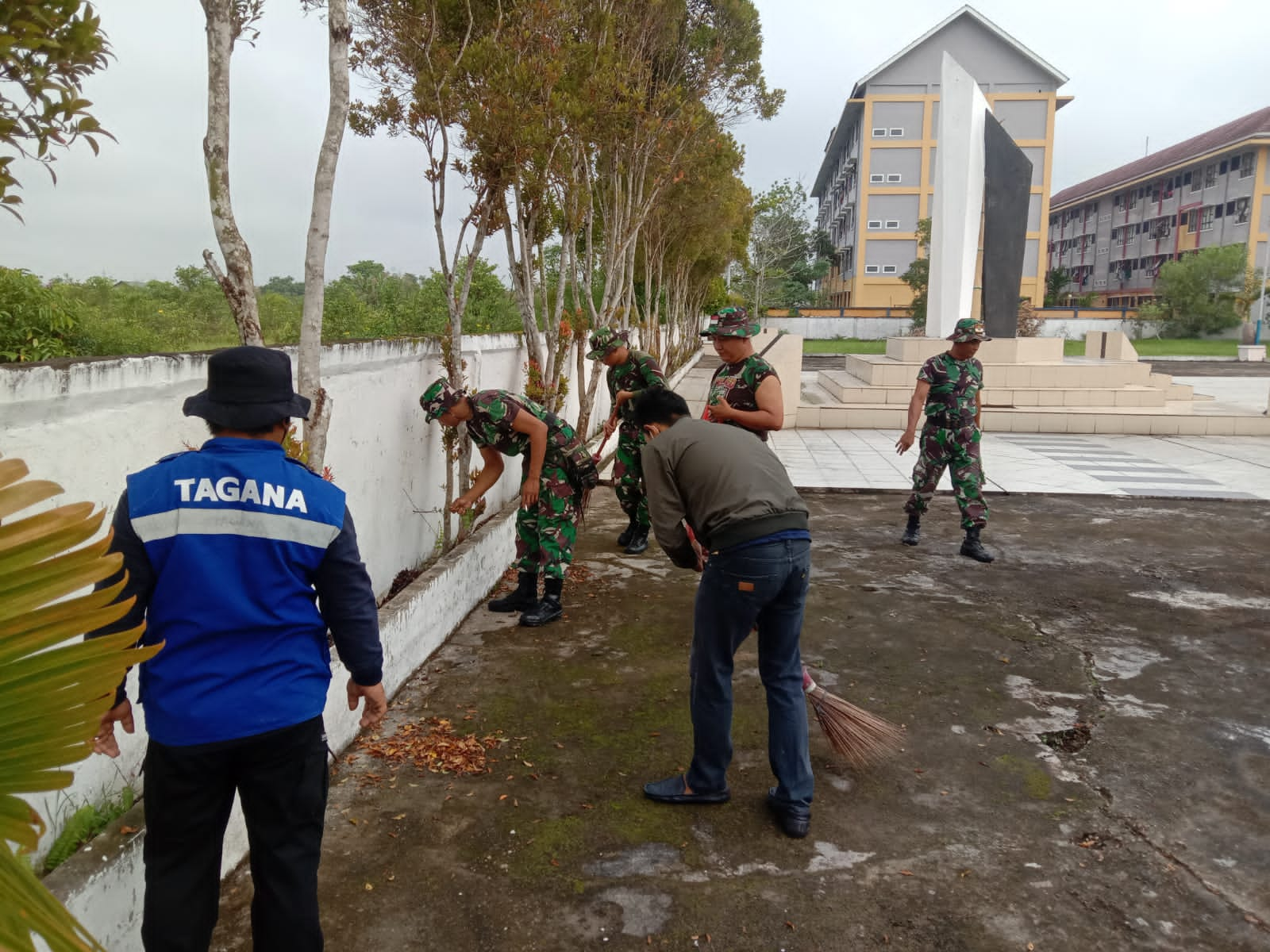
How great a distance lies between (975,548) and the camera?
646 centimetres

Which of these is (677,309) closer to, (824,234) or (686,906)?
(686,906)

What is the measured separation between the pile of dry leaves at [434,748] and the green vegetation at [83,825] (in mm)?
959

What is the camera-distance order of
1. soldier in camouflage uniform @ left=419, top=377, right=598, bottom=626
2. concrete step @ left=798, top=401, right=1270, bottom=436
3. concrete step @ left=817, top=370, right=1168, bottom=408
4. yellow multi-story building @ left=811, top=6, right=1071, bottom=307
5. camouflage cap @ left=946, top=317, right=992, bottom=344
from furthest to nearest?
yellow multi-story building @ left=811, top=6, right=1071, bottom=307 < concrete step @ left=817, top=370, right=1168, bottom=408 < concrete step @ left=798, top=401, right=1270, bottom=436 < camouflage cap @ left=946, top=317, right=992, bottom=344 < soldier in camouflage uniform @ left=419, top=377, right=598, bottom=626

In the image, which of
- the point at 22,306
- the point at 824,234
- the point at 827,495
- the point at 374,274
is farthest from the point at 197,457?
the point at 824,234

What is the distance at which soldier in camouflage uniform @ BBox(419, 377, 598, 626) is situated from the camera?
4.72 m

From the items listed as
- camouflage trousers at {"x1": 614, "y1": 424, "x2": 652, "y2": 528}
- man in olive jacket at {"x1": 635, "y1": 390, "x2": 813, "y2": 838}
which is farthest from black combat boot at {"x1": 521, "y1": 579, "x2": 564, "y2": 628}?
man in olive jacket at {"x1": 635, "y1": 390, "x2": 813, "y2": 838}

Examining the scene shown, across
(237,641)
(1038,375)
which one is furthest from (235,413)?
(1038,375)

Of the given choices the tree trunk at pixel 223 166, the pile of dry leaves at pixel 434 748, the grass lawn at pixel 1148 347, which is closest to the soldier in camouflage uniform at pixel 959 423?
the pile of dry leaves at pixel 434 748

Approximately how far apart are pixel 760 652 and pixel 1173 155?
60.0 metres

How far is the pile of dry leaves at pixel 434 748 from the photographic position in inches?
136

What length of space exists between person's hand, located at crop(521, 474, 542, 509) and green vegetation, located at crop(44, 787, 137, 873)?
8.27 ft

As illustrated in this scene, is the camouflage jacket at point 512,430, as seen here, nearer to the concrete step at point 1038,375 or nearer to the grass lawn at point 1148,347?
the concrete step at point 1038,375

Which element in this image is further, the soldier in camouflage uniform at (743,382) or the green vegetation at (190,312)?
the soldier in camouflage uniform at (743,382)

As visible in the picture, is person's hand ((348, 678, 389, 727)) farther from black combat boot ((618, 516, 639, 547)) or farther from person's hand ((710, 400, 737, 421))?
black combat boot ((618, 516, 639, 547))
